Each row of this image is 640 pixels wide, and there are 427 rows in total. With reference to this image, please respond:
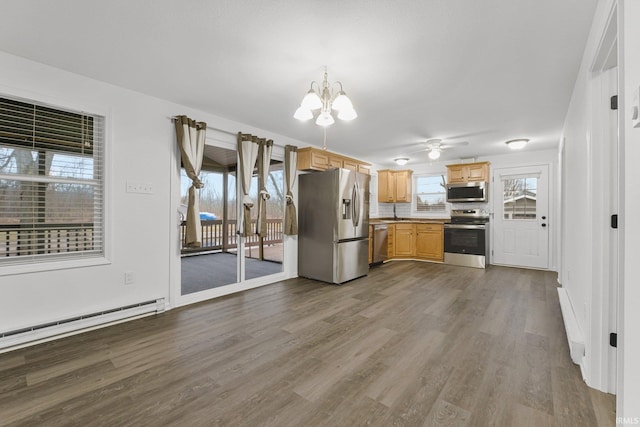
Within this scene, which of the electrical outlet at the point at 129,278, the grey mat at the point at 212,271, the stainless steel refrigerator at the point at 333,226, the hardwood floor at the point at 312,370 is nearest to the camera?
the hardwood floor at the point at 312,370

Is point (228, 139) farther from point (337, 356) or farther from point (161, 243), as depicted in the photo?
point (337, 356)

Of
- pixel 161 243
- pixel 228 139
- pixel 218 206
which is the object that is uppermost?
pixel 228 139

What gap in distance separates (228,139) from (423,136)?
120 inches

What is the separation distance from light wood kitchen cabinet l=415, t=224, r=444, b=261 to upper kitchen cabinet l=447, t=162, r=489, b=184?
1.11m

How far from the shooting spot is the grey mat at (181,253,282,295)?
144 inches

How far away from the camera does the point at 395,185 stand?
6.99 m

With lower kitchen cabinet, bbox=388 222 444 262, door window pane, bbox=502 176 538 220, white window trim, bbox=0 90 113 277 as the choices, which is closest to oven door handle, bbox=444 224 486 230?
lower kitchen cabinet, bbox=388 222 444 262

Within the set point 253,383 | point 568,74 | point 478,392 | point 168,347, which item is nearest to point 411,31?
point 568,74

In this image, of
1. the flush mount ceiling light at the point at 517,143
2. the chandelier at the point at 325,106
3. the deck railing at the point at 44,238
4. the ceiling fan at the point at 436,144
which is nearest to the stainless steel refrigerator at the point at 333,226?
the ceiling fan at the point at 436,144

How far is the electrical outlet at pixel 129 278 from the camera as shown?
2.89 meters

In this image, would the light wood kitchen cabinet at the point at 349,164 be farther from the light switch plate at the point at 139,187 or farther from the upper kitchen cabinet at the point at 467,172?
the light switch plate at the point at 139,187

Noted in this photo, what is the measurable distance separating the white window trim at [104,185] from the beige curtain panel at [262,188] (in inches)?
70.3

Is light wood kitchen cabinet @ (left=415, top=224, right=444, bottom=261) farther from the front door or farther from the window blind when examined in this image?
the window blind

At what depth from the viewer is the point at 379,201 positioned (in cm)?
715
